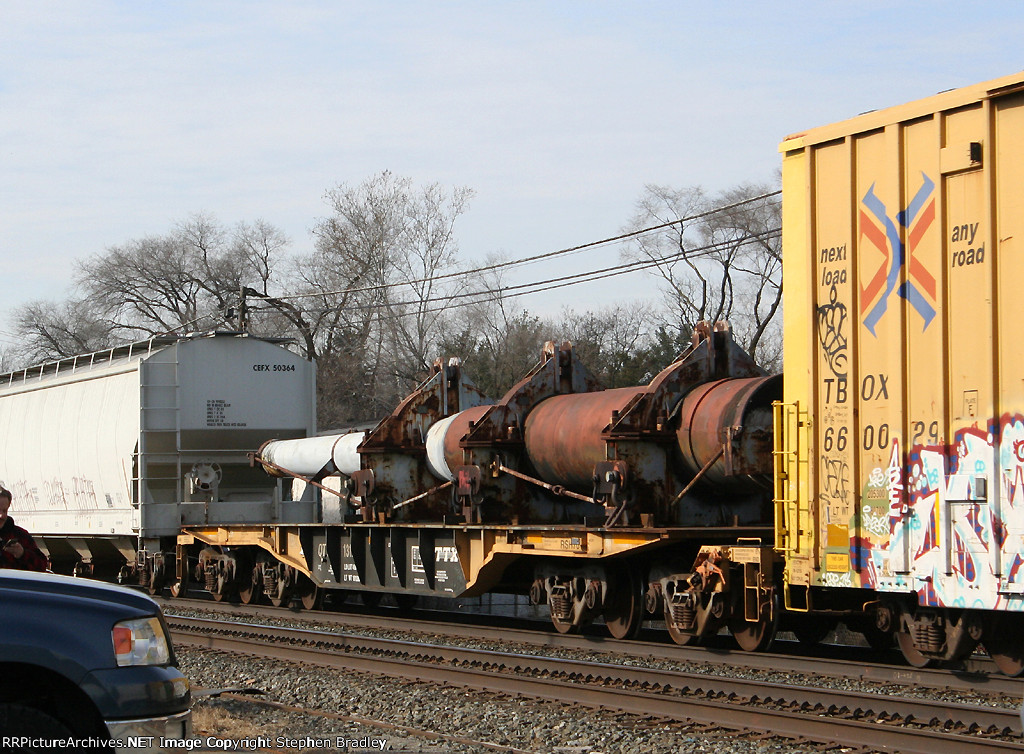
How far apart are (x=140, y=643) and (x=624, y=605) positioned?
28.7 feet

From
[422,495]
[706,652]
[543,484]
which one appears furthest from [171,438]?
[706,652]

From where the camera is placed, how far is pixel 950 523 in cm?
904

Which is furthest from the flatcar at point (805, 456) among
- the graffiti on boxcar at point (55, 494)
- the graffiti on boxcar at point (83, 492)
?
the graffiti on boxcar at point (55, 494)

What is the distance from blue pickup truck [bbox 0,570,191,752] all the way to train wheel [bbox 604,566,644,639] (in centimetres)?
833

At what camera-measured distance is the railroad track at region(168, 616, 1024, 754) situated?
310 inches

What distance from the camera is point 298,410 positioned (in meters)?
22.3

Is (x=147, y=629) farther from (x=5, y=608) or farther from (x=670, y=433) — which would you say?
(x=670, y=433)

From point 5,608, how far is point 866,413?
6845 millimetres

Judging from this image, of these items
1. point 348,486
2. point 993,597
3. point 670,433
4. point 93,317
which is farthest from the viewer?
point 93,317

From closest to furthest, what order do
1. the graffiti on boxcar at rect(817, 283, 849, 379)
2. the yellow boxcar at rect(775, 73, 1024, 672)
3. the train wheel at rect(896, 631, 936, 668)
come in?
1. the yellow boxcar at rect(775, 73, 1024, 672)
2. the graffiti on boxcar at rect(817, 283, 849, 379)
3. the train wheel at rect(896, 631, 936, 668)

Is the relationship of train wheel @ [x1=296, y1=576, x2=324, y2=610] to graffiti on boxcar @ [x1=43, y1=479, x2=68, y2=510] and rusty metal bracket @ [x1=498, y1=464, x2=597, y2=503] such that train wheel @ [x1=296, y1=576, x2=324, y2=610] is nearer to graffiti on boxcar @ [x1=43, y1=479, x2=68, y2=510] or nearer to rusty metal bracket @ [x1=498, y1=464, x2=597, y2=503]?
rusty metal bracket @ [x1=498, y1=464, x2=597, y2=503]

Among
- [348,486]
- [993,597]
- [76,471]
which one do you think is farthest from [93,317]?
[993,597]

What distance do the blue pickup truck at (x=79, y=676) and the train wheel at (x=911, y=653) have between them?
676 cm

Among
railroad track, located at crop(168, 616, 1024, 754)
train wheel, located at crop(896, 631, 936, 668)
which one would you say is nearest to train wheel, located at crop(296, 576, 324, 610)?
railroad track, located at crop(168, 616, 1024, 754)
